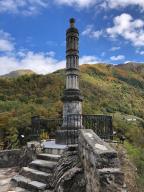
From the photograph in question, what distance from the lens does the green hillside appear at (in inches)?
903

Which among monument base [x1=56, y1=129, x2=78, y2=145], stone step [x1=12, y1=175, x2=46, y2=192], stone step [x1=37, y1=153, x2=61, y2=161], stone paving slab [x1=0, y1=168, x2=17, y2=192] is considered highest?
monument base [x1=56, y1=129, x2=78, y2=145]

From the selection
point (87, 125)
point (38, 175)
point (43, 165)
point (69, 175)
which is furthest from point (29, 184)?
point (87, 125)

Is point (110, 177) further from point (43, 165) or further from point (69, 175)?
point (43, 165)

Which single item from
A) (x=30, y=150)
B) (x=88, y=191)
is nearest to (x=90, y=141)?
(x=88, y=191)

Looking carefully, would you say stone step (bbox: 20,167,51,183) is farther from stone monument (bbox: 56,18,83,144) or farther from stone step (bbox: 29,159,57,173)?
stone monument (bbox: 56,18,83,144)

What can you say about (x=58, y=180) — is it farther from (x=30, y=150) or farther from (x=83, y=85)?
(x=83, y=85)

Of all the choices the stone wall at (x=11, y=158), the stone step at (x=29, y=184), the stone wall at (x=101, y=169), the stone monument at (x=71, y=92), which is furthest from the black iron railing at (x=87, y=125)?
the stone wall at (x=101, y=169)

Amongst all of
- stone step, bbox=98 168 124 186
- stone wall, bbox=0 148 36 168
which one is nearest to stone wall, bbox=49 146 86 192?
stone step, bbox=98 168 124 186

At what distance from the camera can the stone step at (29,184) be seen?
27.3ft

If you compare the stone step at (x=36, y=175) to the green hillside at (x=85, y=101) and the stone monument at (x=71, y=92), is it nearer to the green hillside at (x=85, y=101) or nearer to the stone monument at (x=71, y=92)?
the stone monument at (x=71, y=92)

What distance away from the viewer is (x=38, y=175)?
9047mm

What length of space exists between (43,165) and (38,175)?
0.53 m

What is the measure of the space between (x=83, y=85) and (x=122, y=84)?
53.7ft

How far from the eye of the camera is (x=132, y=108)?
4969cm
